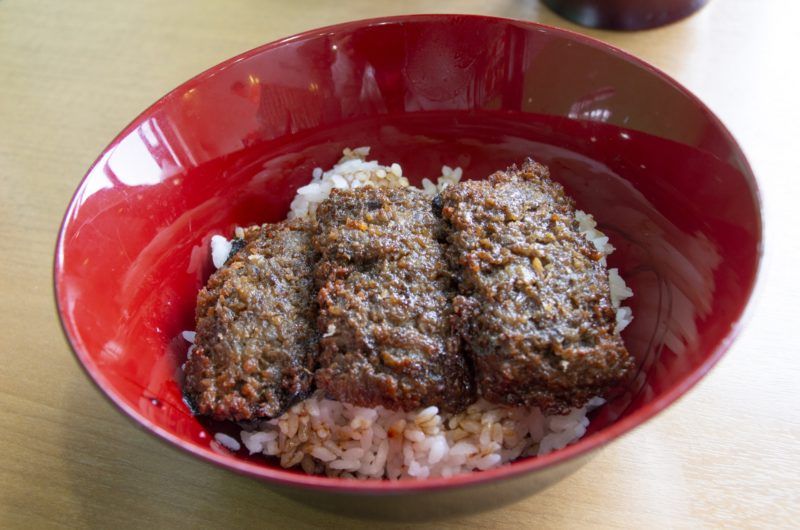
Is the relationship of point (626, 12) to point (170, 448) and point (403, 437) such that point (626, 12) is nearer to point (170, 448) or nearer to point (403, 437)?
point (403, 437)

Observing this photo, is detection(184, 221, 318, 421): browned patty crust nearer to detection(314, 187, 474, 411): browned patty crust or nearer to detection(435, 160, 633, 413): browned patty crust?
detection(314, 187, 474, 411): browned patty crust

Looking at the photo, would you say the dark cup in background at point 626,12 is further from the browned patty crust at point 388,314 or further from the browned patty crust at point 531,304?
the browned patty crust at point 388,314

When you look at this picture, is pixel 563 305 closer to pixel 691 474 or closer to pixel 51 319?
pixel 691 474

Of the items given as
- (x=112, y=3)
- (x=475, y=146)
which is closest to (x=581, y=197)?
(x=475, y=146)

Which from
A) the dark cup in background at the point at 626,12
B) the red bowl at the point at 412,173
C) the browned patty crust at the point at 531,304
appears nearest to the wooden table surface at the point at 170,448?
the dark cup in background at the point at 626,12

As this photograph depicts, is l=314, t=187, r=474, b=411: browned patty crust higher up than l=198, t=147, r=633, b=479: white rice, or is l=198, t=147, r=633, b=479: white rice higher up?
l=314, t=187, r=474, b=411: browned patty crust

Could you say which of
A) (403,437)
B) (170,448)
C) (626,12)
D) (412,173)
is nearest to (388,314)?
(403,437)

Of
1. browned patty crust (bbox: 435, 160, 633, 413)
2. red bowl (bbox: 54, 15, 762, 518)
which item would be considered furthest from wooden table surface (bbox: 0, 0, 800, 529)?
browned patty crust (bbox: 435, 160, 633, 413)
